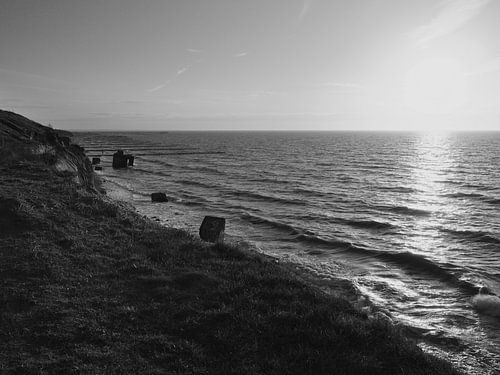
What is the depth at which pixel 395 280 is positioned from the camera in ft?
58.1

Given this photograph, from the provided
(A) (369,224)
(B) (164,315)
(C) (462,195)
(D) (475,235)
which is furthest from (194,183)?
(B) (164,315)

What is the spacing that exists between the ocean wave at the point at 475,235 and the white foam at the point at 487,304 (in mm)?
10170

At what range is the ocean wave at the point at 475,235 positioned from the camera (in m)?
24.0

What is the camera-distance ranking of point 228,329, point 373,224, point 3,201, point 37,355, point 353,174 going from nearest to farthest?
point 37,355, point 228,329, point 3,201, point 373,224, point 353,174

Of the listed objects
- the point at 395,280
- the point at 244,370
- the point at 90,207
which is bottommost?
the point at 395,280

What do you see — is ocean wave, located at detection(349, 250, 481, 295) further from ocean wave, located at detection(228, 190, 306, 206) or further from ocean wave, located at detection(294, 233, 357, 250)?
ocean wave, located at detection(228, 190, 306, 206)

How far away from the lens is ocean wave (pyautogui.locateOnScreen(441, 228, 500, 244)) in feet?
78.7

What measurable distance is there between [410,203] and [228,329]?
33.0m

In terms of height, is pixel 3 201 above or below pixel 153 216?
above

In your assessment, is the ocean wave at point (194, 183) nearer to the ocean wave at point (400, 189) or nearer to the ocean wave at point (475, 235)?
Result: the ocean wave at point (400, 189)

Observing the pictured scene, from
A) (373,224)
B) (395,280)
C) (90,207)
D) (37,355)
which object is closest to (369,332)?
(37,355)

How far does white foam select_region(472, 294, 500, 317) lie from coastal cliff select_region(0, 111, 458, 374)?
250 inches

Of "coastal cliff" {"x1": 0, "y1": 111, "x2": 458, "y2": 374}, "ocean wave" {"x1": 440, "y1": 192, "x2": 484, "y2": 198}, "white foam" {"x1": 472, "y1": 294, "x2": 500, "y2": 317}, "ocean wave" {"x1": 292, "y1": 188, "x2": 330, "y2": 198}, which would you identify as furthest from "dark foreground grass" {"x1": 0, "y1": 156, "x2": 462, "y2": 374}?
"ocean wave" {"x1": 440, "y1": 192, "x2": 484, "y2": 198}

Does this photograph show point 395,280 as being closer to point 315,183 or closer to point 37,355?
point 37,355
